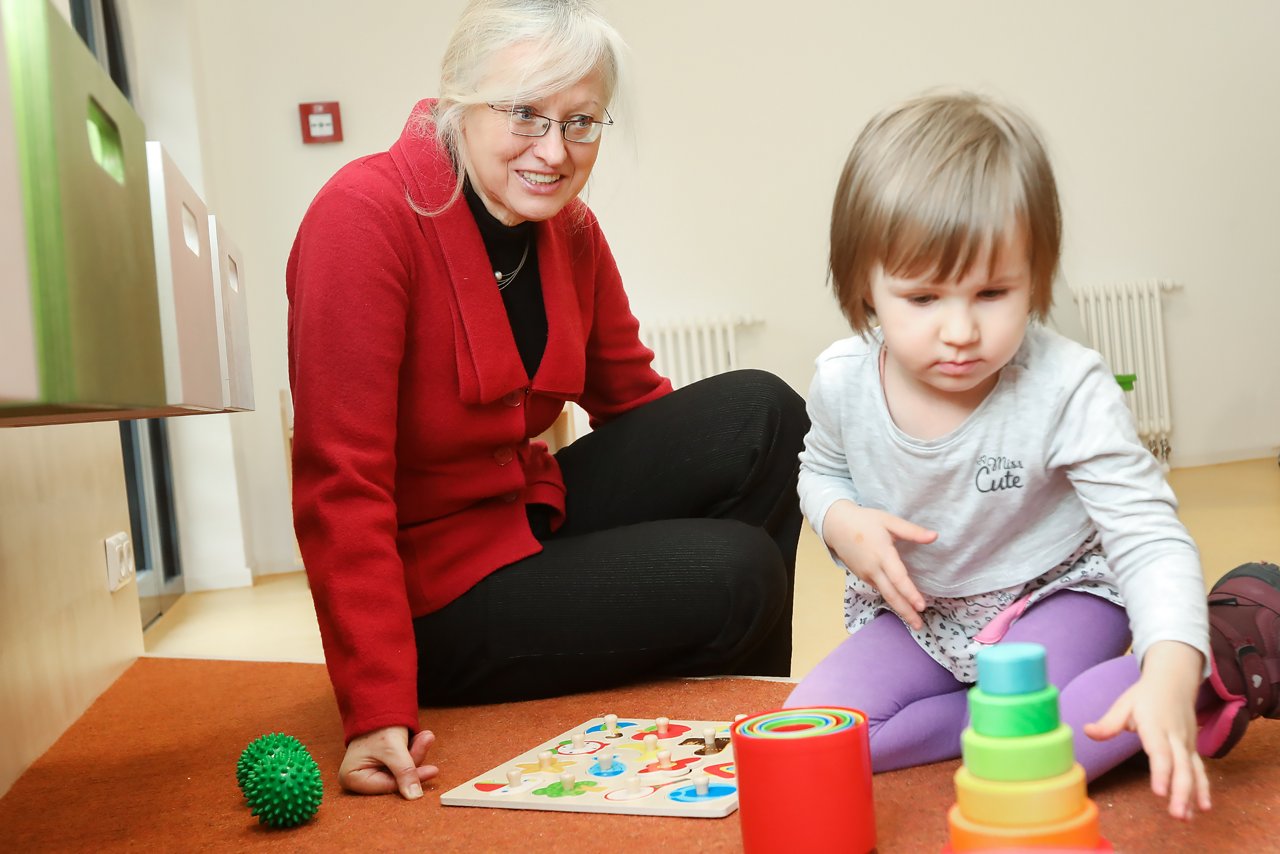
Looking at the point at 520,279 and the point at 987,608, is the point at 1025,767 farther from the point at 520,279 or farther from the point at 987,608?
the point at 520,279

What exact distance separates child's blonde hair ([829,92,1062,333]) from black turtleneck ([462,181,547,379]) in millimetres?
502

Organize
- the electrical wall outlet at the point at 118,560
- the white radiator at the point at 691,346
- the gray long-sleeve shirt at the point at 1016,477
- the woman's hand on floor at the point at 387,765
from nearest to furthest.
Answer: the gray long-sleeve shirt at the point at 1016,477 → the woman's hand on floor at the point at 387,765 → the electrical wall outlet at the point at 118,560 → the white radiator at the point at 691,346

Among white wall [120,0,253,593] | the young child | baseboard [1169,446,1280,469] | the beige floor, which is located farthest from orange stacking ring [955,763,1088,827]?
baseboard [1169,446,1280,469]

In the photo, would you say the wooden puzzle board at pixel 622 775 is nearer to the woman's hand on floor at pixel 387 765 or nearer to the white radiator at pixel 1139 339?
the woman's hand on floor at pixel 387 765

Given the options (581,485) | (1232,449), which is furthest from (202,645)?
(1232,449)

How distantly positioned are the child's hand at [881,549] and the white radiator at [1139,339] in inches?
130

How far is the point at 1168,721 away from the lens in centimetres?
68

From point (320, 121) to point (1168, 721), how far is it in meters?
3.20

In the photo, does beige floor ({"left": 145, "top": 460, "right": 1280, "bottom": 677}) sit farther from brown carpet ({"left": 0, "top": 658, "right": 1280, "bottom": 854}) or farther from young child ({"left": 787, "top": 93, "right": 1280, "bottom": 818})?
young child ({"left": 787, "top": 93, "right": 1280, "bottom": 818})

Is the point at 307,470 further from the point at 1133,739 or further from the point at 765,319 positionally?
the point at 765,319

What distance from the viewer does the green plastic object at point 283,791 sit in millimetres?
959

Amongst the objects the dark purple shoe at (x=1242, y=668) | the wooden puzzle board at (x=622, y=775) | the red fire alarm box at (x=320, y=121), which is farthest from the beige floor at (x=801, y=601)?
the red fire alarm box at (x=320, y=121)

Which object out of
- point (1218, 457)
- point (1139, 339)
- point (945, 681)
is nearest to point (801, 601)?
point (945, 681)

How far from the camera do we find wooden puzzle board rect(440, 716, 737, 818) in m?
0.94
